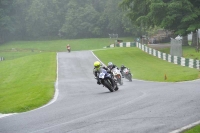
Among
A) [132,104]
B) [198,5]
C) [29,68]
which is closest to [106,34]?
[198,5]

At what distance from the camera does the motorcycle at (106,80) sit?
19.1 metres

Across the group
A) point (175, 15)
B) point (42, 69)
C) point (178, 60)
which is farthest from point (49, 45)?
point (178, 60)

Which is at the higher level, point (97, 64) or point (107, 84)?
point (97, 64)

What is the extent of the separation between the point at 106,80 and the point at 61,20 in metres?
92.5

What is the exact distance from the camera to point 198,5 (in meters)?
51.6

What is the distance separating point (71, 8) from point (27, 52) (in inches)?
1071

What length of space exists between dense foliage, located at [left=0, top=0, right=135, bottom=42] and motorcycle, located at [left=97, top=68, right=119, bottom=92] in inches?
3247

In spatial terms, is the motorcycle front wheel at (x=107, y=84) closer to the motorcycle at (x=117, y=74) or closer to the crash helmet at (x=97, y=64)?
the crash helmet at (x=97, y=64)

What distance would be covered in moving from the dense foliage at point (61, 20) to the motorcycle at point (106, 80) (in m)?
82.5

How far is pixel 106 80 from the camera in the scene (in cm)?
1934

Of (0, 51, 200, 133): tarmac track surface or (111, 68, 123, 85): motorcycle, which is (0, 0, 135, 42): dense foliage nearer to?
(111, 68, 123, 85): motorcycle

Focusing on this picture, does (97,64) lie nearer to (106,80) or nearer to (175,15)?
(106,80)

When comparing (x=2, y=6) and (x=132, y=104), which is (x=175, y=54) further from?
(x=2, y=6)

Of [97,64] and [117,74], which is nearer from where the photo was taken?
[97,64]
